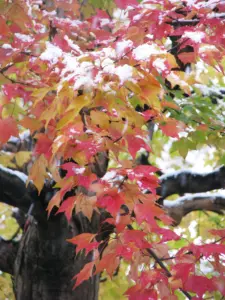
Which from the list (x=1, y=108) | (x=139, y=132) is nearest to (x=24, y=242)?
(x=1, y=108)

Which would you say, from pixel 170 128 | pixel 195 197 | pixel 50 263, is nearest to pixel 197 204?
pixel 195 197

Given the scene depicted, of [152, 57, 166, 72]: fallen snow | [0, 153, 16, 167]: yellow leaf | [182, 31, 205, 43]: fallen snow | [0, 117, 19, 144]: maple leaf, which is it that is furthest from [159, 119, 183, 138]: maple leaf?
[0, 153, 16, 167]: yellow leaf

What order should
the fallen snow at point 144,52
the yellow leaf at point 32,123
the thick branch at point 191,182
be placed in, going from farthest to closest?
1. the thick branch at point 191,182
2. the yellow leaf at point 32,123
3. the fallen snow at point 144,52

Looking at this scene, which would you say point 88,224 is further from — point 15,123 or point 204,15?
point 204,15

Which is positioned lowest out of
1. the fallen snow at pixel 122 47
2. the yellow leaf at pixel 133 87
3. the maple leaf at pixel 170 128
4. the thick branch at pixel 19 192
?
the thick branch at pixel 19 192

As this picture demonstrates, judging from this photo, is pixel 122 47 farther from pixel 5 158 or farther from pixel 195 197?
pixel 5 158

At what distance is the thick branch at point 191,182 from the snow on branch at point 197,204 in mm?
204

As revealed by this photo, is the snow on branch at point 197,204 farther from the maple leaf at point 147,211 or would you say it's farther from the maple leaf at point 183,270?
the maple leaf at point 147,211

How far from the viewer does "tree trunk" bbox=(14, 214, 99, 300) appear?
10.5 feet

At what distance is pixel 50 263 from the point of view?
320 cm

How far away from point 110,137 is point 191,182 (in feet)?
5.20

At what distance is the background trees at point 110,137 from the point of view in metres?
2.02

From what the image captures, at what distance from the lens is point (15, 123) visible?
88.7 inches

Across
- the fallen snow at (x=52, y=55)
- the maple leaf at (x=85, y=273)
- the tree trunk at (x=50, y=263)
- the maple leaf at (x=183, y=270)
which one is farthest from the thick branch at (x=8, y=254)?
the fallen snow at (x=52, y=55)
